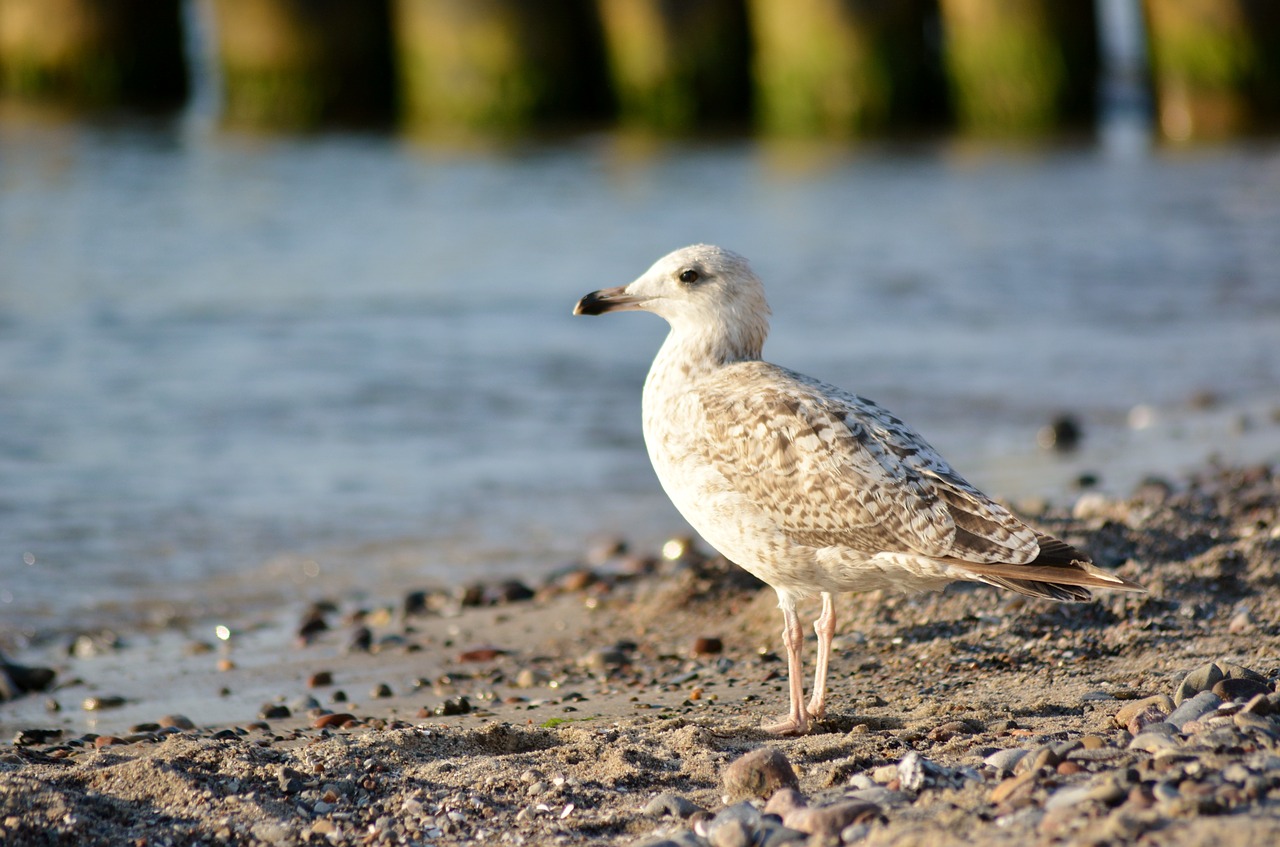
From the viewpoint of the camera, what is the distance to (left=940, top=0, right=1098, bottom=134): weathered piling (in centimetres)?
2230

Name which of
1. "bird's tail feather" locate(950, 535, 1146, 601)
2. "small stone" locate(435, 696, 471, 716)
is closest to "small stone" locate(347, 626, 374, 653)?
"small stone" locate(435, 696, 471, 716)

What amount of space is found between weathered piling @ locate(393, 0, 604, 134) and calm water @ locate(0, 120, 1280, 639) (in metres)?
1.97

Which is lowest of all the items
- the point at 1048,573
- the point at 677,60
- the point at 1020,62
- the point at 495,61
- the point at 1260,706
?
the point at 1260,706

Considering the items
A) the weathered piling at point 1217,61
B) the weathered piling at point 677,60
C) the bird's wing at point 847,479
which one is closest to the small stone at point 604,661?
the bird's wing at point 847,479

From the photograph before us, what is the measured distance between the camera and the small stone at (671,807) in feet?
12.2

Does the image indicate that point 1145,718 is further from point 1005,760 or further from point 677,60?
point 677,60

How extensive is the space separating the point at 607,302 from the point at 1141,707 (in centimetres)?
211

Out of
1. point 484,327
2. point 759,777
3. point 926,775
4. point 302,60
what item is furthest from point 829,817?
point 302,60

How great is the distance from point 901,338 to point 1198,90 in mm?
13061

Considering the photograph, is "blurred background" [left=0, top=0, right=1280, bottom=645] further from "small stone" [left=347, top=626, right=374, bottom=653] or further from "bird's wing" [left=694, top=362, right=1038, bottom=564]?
"bird's wing" [left=694, top=362, right=1038, bottom=564]

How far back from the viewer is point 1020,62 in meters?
23.0

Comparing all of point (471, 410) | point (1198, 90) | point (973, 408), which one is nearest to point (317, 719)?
point (471, 410)

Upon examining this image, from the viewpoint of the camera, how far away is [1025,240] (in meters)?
15.6

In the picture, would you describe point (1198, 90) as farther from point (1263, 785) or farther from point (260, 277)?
point (1263, 785)
